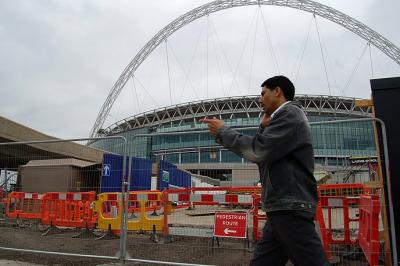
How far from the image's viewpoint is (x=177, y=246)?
6582 millimetres

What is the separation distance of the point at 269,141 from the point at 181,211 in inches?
226

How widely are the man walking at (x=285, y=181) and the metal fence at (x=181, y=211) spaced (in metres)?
2.40

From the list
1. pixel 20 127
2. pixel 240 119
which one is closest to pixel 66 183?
pixel 20 127

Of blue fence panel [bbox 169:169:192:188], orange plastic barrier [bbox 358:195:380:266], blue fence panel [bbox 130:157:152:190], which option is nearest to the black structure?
orange plastic barrier [bbox 358:195:380:266]

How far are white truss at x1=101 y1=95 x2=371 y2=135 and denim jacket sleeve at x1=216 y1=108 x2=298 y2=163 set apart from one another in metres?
68.2

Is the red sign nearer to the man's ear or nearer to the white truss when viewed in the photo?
the man's ear

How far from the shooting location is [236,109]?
76312 millimetres

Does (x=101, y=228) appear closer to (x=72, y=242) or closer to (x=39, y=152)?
(x=72, y=242)

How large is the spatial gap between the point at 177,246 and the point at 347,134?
3322 millimetres

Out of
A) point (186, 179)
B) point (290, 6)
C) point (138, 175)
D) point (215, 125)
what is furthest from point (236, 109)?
point (215, 125)

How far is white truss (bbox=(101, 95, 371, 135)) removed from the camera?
74.1 metres

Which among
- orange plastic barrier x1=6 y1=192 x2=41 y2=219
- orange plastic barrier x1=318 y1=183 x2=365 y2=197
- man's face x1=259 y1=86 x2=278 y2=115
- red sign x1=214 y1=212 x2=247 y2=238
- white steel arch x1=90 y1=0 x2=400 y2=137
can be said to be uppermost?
white steel arch x1=90 y1=0 x2=400 y2=137

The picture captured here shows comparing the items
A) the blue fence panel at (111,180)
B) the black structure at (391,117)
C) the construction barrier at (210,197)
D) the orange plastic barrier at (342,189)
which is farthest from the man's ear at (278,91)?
the orange plastic barrier at (342,189)

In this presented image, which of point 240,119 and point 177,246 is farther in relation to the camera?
point 240,119
